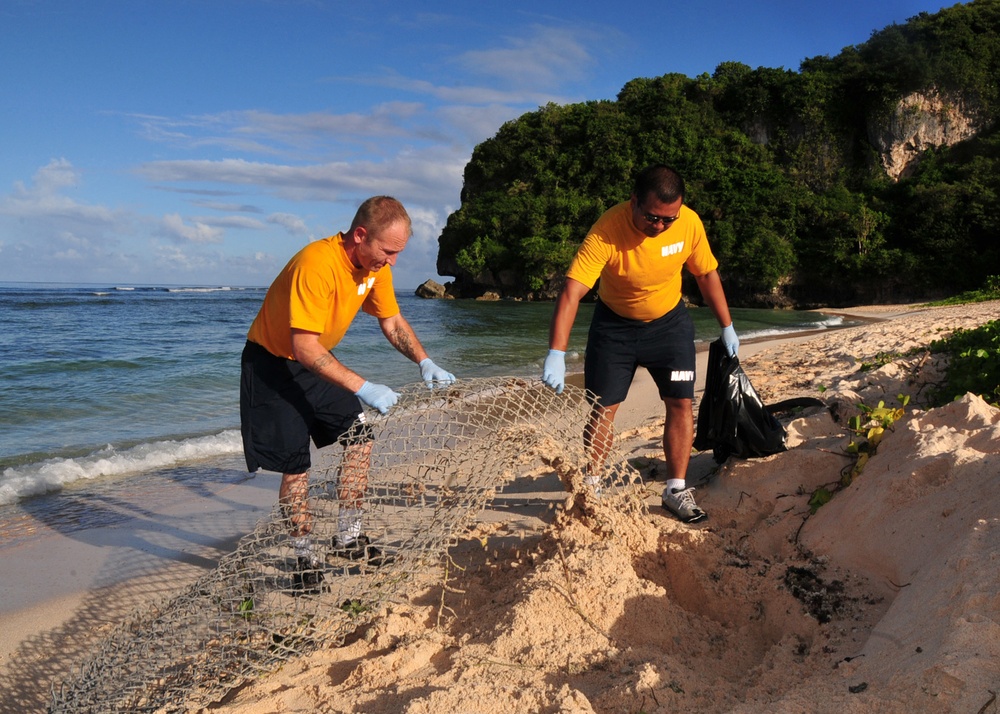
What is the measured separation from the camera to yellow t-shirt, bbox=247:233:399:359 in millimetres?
2936

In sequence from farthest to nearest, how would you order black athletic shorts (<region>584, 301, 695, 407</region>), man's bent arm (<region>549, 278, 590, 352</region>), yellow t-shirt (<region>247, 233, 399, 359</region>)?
black athletic shorts (<region>584, 301, 695, 407</region>), man's bent arm (<region>549, 278, 590, 352</region>), yellow t-shirt (<region>247, 233, 399, 359</region>)

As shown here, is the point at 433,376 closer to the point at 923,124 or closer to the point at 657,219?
the point at 657,219

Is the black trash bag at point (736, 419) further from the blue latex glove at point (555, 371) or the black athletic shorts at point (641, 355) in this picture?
the blue latex glove at point (555, 371)

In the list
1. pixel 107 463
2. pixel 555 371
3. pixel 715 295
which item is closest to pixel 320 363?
pixel 555 371

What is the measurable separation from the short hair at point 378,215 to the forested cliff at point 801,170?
31.9 metres

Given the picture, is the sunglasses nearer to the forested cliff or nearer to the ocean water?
the ocean water

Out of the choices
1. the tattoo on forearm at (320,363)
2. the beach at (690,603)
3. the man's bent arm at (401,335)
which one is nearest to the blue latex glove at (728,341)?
the beach at (690,603)

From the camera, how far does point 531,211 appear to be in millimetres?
38562

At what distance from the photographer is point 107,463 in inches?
220

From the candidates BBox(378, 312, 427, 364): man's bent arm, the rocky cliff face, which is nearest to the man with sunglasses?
BBox(378, 312, 427, 364): man's bent arm

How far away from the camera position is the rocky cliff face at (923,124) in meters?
35.3

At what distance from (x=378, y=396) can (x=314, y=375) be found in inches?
13.4

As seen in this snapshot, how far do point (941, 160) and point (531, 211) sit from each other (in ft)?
69.2

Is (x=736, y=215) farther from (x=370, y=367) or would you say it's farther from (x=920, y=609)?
(x=920, y=609)
